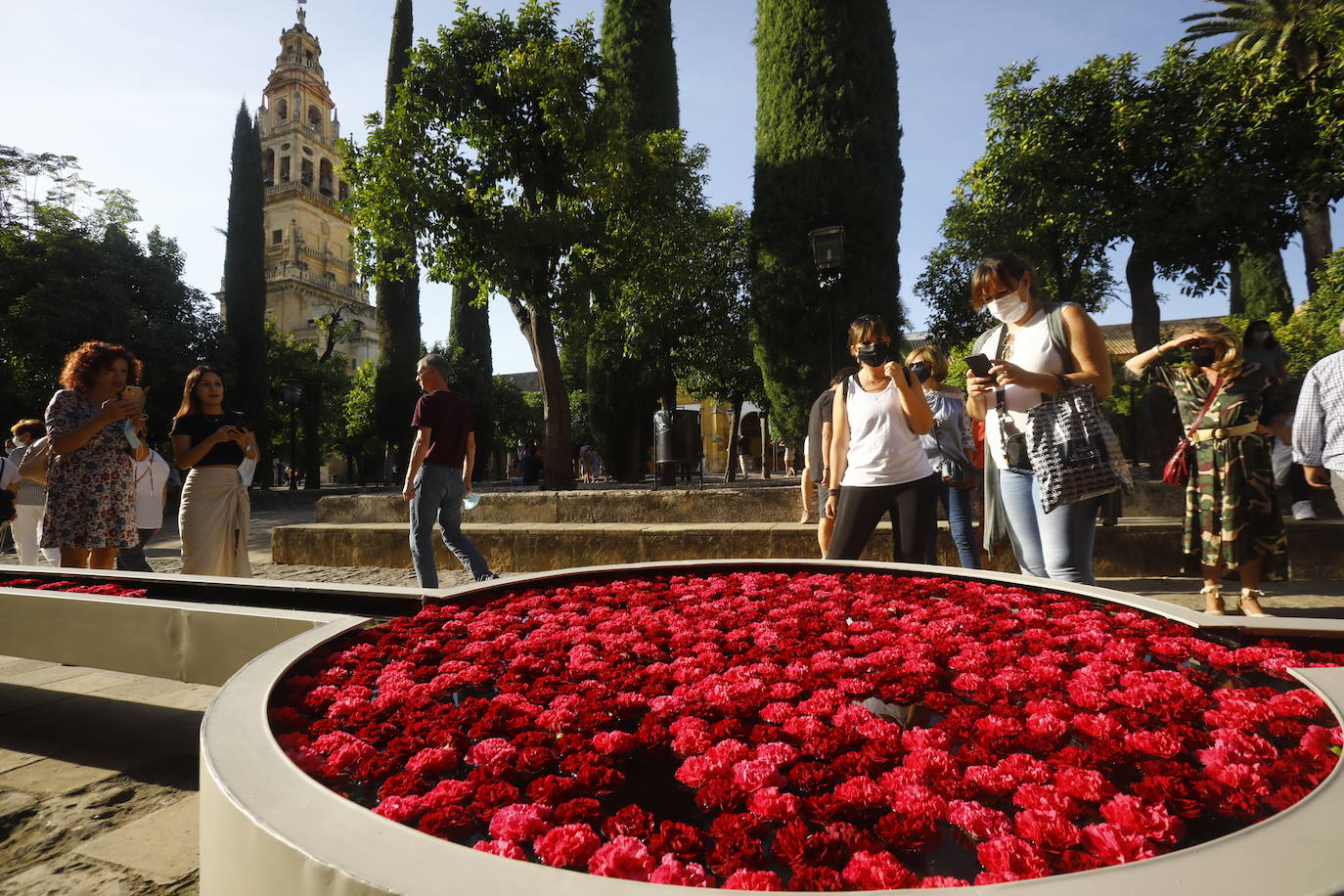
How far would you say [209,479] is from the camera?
13.9 feet

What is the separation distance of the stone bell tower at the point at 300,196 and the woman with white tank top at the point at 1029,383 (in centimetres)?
5845

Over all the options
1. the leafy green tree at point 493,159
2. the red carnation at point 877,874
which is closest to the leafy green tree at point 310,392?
the leafy green tree at point 493,159

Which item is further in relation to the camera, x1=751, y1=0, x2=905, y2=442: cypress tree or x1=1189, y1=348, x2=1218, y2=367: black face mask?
x1=751, y1=0, x2=905, y2=442: cypress tree

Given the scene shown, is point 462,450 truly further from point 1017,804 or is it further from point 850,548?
point 1017,804

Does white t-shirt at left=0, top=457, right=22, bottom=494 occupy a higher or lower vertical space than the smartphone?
lower

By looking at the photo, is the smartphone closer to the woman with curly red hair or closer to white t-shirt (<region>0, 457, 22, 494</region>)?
the woman with curly red hair

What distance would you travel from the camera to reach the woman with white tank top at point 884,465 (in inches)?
137

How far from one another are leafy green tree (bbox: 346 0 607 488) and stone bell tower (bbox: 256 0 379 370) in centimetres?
4791

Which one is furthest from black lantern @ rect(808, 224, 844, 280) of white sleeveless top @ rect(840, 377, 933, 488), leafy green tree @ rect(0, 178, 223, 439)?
leafy green tree @ rect(0, 178, 223, 439)

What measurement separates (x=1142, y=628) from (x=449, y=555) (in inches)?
270

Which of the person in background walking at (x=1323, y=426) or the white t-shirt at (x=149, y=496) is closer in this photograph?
the person in background walking at (x=1323, y=426)

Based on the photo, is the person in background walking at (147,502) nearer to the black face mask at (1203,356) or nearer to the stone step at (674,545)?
the stone step at (674,545)

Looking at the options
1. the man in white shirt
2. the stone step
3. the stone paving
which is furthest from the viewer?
the man in white shirt

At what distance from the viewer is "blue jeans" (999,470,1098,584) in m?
2.77
